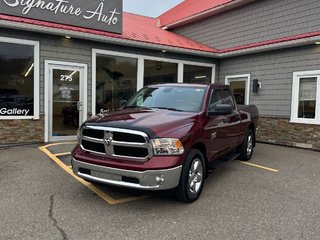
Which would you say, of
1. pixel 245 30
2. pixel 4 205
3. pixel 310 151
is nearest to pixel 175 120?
pixel 4 205

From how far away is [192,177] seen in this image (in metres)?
4.64

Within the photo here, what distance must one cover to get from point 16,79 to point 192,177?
676 cm

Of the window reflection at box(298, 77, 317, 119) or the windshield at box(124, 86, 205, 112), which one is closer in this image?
the windshield at box(124, 86, 205, 112)

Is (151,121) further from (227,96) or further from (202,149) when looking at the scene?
(227,96)

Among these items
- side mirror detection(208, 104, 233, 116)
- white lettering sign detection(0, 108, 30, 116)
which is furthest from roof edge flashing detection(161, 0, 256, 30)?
white lettering sign detection(0, 108, 30, 116)

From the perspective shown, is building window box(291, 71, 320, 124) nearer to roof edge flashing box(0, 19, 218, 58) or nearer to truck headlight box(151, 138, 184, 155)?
roof edge flashing box(0, 19, 218, 58)

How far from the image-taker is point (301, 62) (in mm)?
10367

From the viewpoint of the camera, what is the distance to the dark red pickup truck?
411cm

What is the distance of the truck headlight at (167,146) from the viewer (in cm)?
414

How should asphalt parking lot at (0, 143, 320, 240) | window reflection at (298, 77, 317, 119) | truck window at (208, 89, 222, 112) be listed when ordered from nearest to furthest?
asphalt parking lot at (0, 143, 320, 240) → truck window at (208, 89, 222, 112) → window reflection at (298, 77, 317, 119)

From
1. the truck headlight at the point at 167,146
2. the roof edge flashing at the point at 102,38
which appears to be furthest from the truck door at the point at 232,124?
the roof edge flashing at the point at 102,38

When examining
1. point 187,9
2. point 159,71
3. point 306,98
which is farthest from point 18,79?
point 187,9

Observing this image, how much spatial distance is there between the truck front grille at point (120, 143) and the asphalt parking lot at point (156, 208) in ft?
2.00

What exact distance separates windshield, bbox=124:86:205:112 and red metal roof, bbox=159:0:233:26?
943 cm
